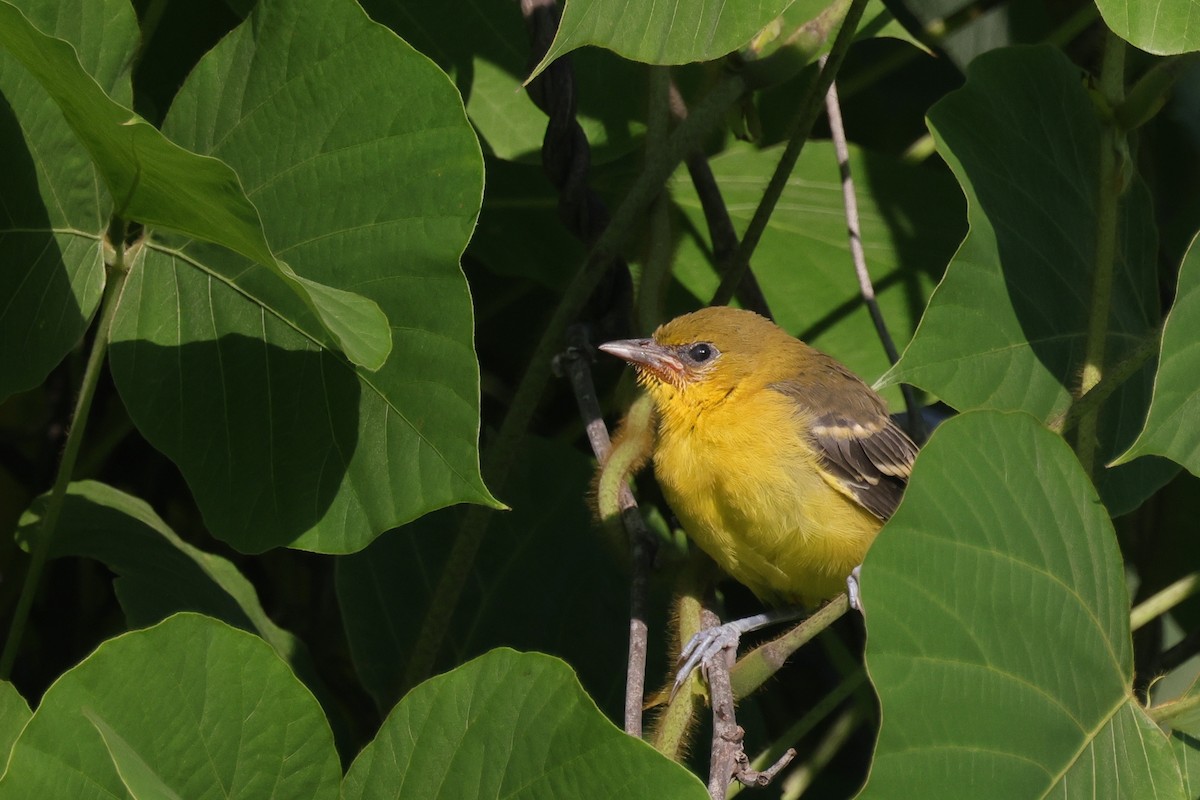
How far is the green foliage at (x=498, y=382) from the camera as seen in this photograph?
1.86 meters

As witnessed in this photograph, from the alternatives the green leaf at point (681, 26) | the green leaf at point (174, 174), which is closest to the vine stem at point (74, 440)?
the green leaf at point (174, 174)

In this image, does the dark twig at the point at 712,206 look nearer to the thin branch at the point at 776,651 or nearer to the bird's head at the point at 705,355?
the bird's head at the point at 705,355

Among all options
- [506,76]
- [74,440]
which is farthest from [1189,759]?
[506,76]

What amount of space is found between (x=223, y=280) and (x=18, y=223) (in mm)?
402

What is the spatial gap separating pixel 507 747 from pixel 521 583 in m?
1.40

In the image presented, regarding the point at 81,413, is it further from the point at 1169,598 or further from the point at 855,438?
the point at 1169,598

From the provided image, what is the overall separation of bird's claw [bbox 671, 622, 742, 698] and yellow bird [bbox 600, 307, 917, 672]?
283mm

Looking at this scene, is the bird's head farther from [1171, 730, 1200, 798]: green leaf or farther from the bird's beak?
[1171, 730, 1200, 798]: green leaf

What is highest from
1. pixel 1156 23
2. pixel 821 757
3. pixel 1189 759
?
pixel 1156 23

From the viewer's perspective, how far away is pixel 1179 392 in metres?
1.98

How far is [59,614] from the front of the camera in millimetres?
3689

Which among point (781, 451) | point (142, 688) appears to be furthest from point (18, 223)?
point (781, 451)

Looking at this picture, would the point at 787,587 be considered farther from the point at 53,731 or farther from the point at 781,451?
the point at 53,731

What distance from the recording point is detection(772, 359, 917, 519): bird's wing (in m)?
3.10
